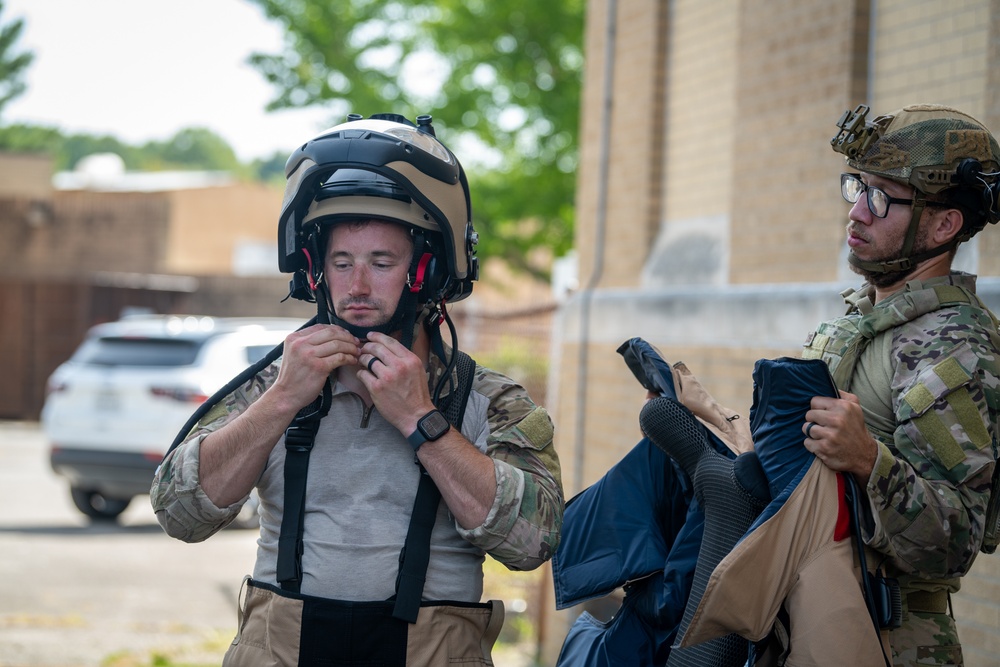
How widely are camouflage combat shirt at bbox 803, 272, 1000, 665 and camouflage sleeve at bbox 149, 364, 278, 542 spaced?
60.7 inches

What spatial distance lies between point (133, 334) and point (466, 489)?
9740mm

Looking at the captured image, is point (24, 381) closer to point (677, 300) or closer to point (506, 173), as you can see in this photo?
point (506, 173)

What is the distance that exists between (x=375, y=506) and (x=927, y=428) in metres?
1.30

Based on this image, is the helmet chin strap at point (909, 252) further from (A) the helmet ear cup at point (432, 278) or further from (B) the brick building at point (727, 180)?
(B) the brick building at point (727, 180)

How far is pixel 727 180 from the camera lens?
21.1ft

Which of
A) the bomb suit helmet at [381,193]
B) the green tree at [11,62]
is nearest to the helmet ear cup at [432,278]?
the bomb suit helmet at [381,193]

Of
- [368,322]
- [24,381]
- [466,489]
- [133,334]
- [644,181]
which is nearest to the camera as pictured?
[466,489]

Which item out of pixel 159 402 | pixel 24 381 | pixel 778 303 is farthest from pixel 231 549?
pixel 24 381

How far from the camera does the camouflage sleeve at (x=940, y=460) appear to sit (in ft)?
8.11

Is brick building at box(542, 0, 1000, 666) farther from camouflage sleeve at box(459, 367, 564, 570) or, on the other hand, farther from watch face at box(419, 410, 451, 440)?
watch face at box(419, 410, 451, 440)

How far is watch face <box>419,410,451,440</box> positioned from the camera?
262cm

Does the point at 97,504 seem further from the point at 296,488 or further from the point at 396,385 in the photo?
the point at 396,385

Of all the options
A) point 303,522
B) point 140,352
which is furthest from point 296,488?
point 140,352

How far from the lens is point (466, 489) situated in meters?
2.63
